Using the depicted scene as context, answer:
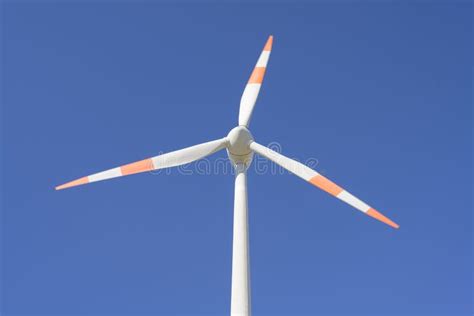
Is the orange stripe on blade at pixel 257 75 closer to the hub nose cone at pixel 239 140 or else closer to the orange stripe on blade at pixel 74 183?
the hub nose cone at pixel 239 140

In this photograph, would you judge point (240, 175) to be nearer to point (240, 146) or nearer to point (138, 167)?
point (240, 146)

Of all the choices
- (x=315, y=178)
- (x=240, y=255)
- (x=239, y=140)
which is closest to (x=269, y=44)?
(x=239, y=140)

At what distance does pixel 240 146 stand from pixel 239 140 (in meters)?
0.23

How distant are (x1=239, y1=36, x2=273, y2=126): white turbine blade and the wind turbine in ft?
0.46

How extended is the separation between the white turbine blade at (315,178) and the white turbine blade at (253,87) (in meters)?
1.83

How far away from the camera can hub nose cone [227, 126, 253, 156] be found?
762 inches

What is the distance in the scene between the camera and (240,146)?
19.4m

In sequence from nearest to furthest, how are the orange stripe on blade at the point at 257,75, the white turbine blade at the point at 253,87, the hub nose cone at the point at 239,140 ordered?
1. the hub nose cone at the point at 239,140
2. the white turbine blade at the point at 253,87
3. the orange stripe on blade at the point at 257,75

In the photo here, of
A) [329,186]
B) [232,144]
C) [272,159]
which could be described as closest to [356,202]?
[329,186]

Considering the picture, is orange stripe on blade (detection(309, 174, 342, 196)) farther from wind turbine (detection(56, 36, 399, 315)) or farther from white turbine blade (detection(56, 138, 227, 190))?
white turbine blade (detection(56, 138, 227, 190))

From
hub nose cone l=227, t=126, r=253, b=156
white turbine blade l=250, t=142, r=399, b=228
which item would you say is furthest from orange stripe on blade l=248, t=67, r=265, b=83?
white turbine blade l=250, t=142, r=399, b=228

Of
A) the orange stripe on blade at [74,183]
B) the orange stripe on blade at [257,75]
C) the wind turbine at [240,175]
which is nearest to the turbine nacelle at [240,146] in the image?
the wind turbine at [240,175]

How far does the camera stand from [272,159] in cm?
1928

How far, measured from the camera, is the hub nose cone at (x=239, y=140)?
63.5 feet
